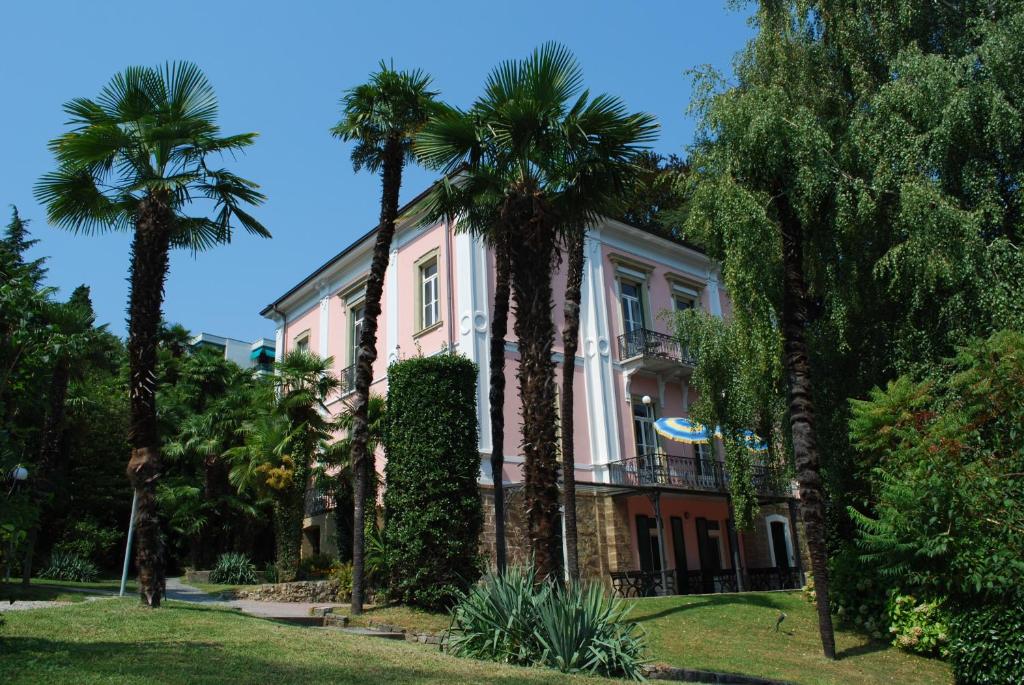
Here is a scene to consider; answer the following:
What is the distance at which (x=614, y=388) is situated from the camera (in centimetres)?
2323

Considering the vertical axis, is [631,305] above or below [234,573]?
above

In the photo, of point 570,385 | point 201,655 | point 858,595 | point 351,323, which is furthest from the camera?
point 351,323

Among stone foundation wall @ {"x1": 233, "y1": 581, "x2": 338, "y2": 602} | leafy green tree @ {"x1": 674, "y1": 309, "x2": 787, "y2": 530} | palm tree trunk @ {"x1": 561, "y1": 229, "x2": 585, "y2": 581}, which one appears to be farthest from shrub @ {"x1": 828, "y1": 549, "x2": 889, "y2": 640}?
stone foundation wall @ {"x1": 233, "y1": 581, "x2": 338, "y2": 602}

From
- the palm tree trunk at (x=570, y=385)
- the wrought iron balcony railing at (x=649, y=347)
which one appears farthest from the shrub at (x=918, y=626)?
the wrought iron balcony railing at (x=649, y=347)

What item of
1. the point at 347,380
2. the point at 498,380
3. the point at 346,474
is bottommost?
the point at 346,474

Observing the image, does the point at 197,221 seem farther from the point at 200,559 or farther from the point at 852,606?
the point at 200,559

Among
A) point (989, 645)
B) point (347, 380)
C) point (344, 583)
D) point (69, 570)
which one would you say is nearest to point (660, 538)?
point (344, 583)

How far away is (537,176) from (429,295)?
35.8 ft

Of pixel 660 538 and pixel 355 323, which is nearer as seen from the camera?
pixel 660 538

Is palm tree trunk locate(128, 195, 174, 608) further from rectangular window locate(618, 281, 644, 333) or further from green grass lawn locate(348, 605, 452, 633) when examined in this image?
rectangular window locate(618, 281, 644, 333)

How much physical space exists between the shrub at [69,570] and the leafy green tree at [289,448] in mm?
4725

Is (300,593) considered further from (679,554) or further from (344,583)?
(679,554)

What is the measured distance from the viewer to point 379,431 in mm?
20250

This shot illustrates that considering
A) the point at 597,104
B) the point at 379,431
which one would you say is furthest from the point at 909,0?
the point at 379,431
